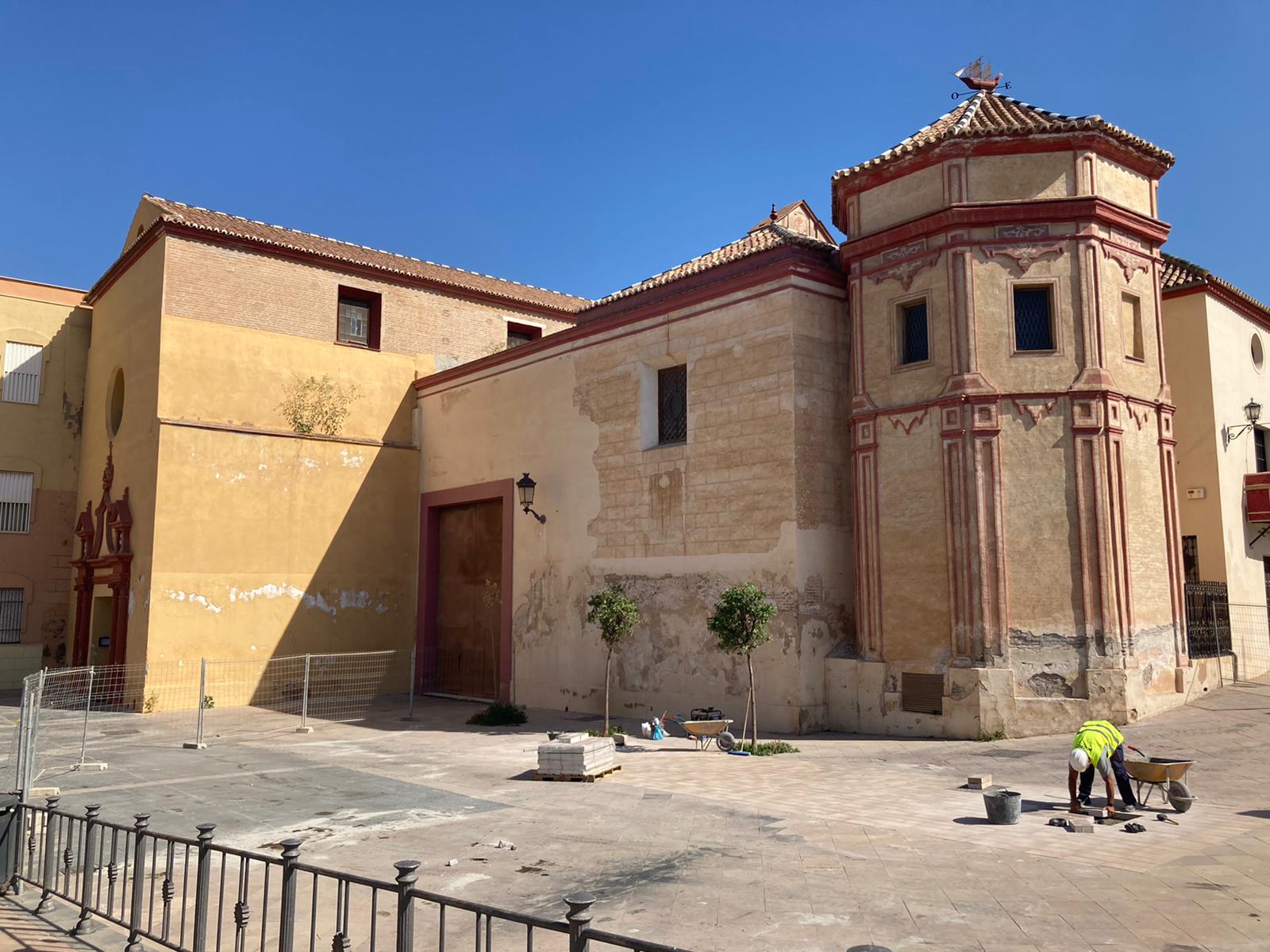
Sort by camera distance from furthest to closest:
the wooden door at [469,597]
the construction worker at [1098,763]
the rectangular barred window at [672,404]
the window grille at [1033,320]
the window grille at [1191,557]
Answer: the wooden door at [469,597]
the window grille at [1191,557]
the rectangular barred window at [672,404]
the window grille at [1033,320]
the construction worker at [1098,763]

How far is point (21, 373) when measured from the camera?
25.5 metres

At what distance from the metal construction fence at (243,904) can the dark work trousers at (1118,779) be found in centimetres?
533

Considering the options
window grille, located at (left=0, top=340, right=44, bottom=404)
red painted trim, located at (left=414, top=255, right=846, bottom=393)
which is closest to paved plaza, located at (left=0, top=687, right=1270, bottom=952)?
red painted trim, located at (left=414, top=255, right=846, bottom=393)

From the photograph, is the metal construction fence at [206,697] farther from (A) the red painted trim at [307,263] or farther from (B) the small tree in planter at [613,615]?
(A) the red painted trim at [307,263]

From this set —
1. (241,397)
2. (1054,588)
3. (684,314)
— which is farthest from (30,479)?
(1054,588)

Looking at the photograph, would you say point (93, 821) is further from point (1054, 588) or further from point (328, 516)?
point (328, 516)

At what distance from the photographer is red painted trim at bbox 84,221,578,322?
21.5 meters

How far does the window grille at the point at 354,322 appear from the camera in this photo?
23.9m

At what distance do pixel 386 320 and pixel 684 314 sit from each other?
9.74 m

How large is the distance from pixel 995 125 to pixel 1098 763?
10.4 m

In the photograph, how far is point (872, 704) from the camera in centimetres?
1486

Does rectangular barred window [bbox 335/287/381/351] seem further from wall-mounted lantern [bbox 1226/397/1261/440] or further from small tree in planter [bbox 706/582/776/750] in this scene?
wall-mounted lantern [bbox 1226/397/1261/440]

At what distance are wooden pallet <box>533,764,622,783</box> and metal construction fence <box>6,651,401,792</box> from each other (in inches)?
254

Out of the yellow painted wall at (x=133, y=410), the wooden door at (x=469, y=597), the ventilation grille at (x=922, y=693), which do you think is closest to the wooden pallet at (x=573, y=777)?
the ventilation grille at (x=922, y=693)
